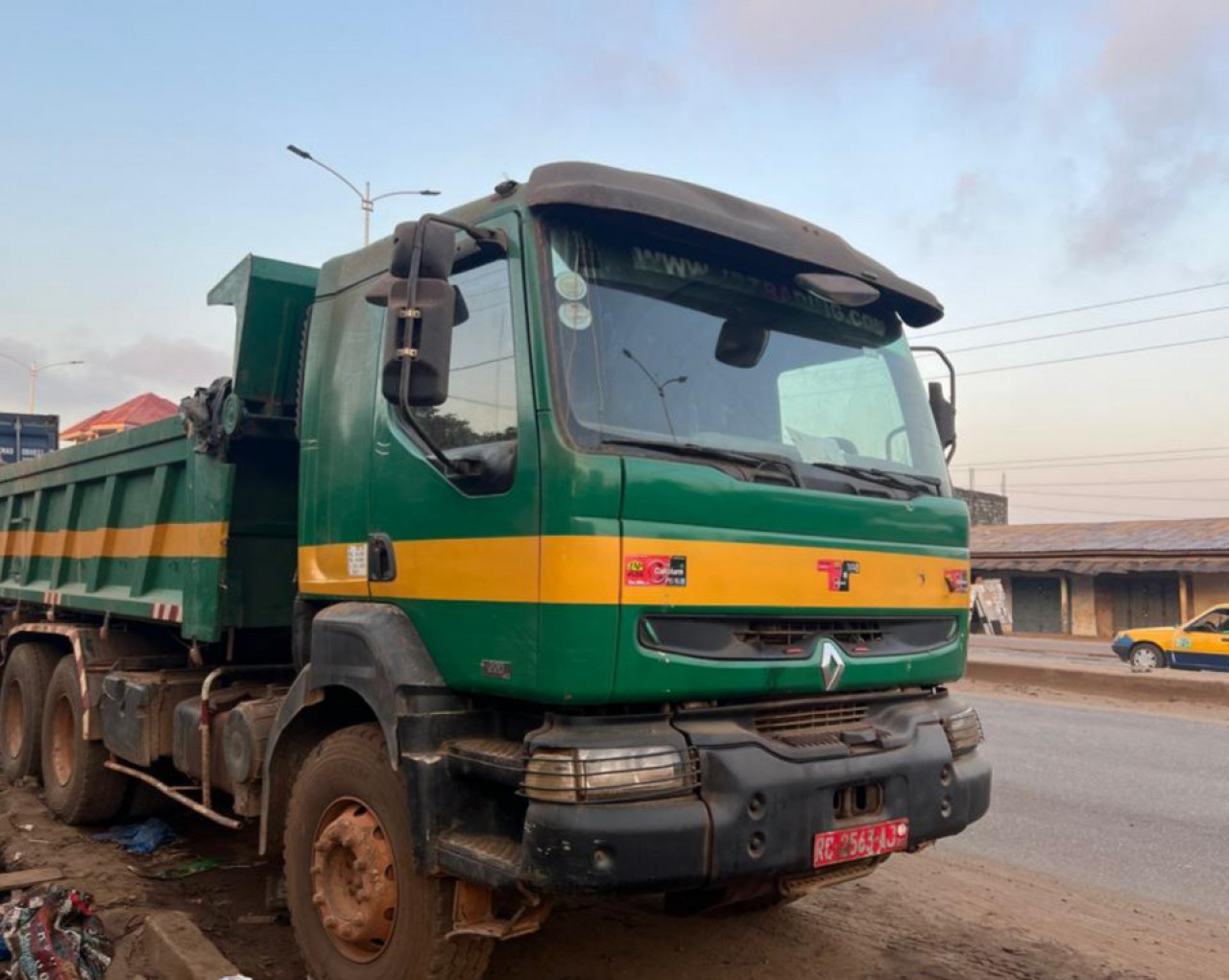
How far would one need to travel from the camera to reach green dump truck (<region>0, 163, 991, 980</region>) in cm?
303

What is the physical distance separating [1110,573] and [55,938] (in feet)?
107

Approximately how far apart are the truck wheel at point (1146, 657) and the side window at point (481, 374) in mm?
20033

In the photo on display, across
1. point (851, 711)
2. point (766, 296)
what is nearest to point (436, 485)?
point (766, 296)

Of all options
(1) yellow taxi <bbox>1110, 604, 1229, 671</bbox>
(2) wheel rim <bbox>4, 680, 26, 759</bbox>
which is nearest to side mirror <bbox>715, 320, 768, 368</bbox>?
(2) wheel rim <bbox>4, 680, 26, 759</bbox>

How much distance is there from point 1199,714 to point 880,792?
1025 cm

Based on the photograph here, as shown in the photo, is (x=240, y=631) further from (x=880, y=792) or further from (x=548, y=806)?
(x=880, y=792)

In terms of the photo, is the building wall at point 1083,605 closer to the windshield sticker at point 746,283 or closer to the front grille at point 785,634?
the front grille at point 785,634

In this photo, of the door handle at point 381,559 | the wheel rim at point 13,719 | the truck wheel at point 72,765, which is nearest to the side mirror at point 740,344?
the door handle at point 381,559

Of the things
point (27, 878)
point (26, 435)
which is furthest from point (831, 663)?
point (26, 435)

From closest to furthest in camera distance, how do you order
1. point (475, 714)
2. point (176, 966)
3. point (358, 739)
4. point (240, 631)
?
point (475, 714)
point (358, 739)
point (176, 966)
point (240, 631)

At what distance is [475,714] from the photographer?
11.3 ft

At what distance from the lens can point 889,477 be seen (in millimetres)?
3955

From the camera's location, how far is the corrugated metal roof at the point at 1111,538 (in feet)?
101

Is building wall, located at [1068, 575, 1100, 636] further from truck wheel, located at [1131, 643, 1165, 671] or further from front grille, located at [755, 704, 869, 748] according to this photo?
front grille, located at [755, 704, 869, 748]
